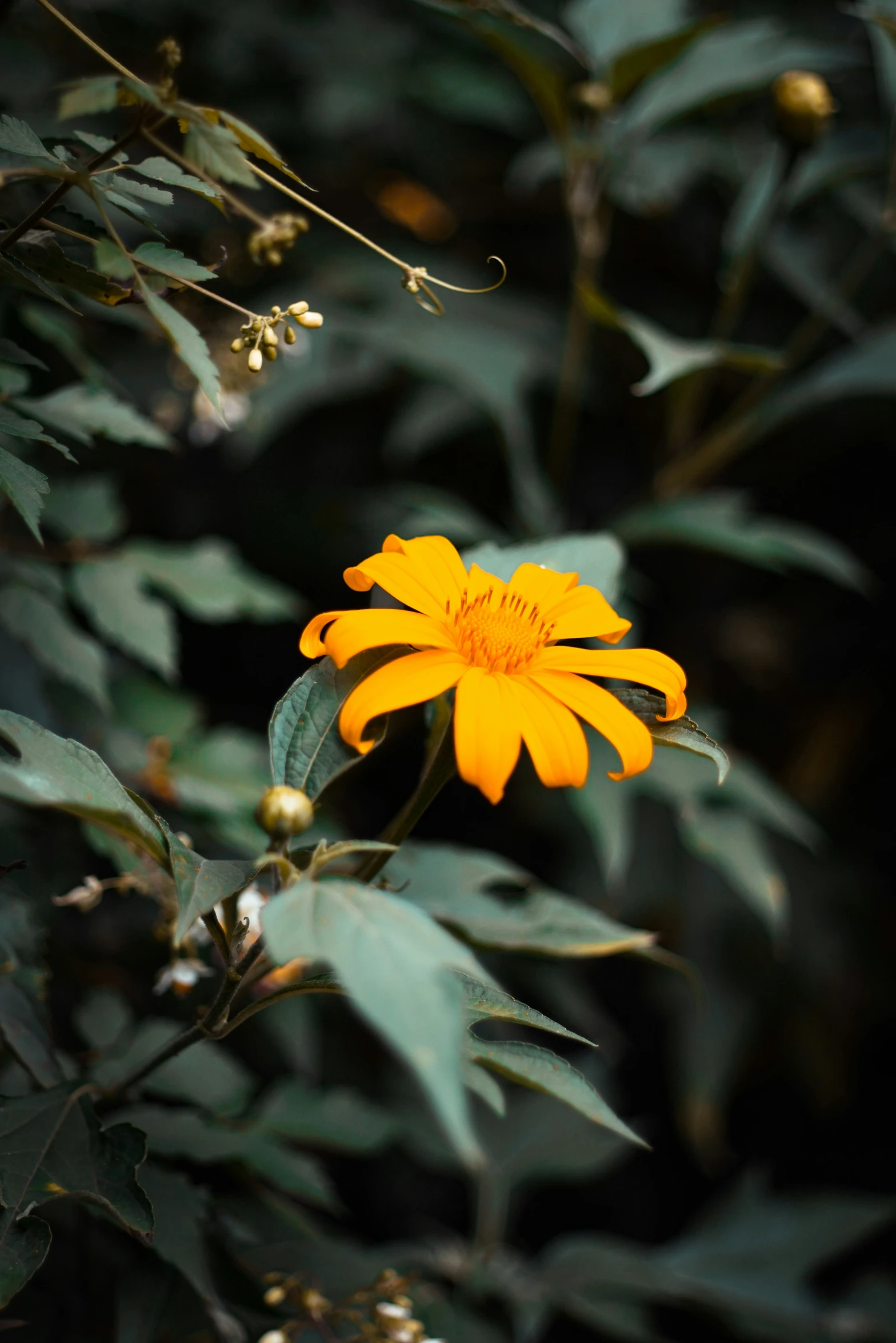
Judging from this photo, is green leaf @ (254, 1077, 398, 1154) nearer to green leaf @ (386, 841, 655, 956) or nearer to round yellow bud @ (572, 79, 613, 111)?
green leaf @ (386, 841, 655, 956)

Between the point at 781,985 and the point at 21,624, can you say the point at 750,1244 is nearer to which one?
the point at 781,985

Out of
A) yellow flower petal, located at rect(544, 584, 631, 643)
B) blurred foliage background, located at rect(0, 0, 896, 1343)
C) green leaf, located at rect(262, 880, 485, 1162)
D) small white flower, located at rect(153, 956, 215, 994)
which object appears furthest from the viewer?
blurred foliage background, located at rect(0, 0, 896, 1343)

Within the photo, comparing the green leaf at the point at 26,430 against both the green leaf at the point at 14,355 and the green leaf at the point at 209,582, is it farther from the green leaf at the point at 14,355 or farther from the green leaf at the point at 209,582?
the green leaf at the point at 209,582

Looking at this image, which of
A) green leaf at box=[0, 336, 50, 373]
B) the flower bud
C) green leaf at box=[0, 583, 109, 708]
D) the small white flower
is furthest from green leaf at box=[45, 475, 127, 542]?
the flower bud

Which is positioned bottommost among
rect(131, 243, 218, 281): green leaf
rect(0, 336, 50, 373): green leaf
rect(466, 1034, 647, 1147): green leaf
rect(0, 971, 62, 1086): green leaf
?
rect(0, 971, 62, 1086): green leaf

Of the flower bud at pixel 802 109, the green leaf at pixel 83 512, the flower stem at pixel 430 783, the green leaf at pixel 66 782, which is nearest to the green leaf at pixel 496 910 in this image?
the flower stem at pixel 430 783

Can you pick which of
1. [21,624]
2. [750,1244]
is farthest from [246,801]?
[750,1244]
